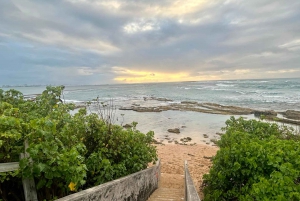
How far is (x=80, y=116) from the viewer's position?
4500 millimetres

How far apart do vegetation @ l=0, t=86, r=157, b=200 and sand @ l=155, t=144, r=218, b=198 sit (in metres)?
4.13

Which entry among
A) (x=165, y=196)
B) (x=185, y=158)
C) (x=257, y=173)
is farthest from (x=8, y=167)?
(x=185, y=158)

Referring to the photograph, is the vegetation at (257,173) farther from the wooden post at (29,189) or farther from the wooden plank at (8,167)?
the wooden plank at (8,167)

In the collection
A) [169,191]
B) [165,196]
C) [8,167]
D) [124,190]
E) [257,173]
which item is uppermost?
[8,167]

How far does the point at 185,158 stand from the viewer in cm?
1185

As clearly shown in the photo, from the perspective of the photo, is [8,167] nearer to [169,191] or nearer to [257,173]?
[257,173]

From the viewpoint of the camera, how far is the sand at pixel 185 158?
10.0 metres

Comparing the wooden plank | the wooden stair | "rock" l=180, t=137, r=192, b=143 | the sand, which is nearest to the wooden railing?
the wooden plank

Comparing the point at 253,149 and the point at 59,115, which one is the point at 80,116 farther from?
the point at 253,149

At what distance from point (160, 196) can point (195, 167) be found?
210 inches

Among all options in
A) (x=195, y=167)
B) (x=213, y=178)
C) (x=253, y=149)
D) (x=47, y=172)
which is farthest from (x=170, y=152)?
(x=47, y=172)

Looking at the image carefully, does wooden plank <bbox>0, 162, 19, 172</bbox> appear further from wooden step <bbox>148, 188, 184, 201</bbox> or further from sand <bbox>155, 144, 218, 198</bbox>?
sand <bbox>155, 144, 218, 198</bbox>

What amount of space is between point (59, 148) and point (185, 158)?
985 centimetres

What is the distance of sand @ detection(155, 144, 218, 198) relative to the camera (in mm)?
10023
